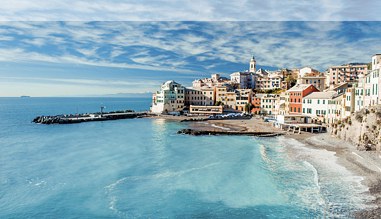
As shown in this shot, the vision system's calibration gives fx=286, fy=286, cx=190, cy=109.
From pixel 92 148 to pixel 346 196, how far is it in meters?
34.6

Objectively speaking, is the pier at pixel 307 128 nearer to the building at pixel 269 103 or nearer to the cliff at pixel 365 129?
the cliff at pixel 365 129

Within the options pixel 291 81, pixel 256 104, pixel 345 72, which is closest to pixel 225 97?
pixel 256 104

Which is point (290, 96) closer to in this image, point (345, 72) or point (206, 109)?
point (345, 72)

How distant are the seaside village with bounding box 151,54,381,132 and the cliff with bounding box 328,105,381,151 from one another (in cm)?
373

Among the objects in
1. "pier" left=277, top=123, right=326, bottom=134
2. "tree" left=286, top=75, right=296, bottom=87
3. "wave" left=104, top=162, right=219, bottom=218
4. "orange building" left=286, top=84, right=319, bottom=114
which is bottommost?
"wave" left=104, top=162, right=219, bottom=218

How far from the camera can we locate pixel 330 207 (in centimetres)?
2050

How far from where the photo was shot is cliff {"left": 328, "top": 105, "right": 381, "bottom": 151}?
36406 mm

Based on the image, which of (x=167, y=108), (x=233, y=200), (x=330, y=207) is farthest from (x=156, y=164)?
(x=167, y=108)

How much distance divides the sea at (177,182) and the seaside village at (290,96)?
1597 centimetres

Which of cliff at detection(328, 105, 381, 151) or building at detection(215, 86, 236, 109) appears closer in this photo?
cliff at detection(328, 105, 381, 151)

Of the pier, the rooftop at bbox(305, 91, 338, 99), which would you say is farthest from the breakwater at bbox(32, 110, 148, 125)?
the rooftop at bbox(305, 91, 338, 99)

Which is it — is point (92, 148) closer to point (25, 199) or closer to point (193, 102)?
point (25, 199)

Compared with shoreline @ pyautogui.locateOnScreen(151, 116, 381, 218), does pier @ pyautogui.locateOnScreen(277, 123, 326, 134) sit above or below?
above

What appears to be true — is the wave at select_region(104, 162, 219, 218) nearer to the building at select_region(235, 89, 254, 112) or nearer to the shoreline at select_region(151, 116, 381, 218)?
the shoreline at select_region(151, 116, 381, 218)
